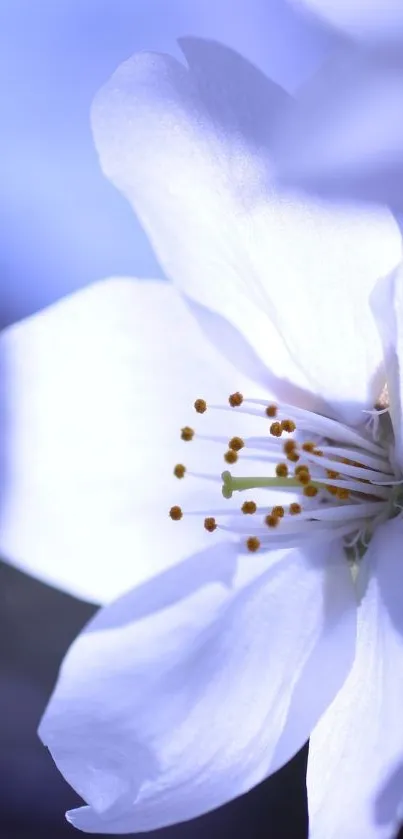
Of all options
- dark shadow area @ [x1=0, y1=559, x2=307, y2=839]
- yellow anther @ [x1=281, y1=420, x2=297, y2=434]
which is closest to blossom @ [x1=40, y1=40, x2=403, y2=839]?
yellow anther @ [x1=281, y1=420, x2=297, y2=434]

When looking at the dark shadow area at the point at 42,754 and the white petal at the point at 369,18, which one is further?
the dark shadow area at the point at 42,754

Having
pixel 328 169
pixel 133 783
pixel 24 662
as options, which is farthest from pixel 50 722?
pixel 328 169

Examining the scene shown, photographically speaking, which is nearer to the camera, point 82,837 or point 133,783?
point 133,783

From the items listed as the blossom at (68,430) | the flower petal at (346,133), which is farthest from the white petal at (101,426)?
the flower petal at (346,133)

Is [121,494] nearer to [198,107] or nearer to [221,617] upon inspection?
[221,617]

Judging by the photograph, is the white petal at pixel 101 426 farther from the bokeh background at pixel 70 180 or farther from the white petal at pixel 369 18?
the white petal at pixel 369 18

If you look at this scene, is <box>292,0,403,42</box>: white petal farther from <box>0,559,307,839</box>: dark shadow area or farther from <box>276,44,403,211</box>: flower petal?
<box>0,559,307,839</box>: dark shadow area

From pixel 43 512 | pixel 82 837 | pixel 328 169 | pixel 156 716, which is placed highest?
pixel 328 169

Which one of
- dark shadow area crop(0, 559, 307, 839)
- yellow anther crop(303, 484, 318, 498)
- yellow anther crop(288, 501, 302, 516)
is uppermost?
yellow anther crop(303, 484, 318, 498)
